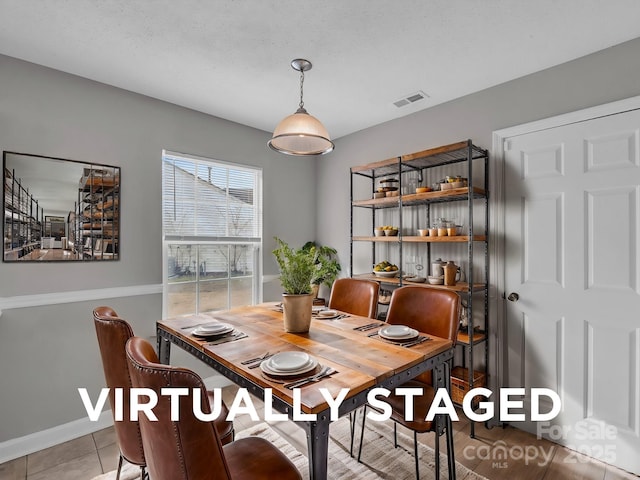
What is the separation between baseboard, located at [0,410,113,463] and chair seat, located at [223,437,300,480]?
5.81 ft

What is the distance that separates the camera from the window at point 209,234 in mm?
3002

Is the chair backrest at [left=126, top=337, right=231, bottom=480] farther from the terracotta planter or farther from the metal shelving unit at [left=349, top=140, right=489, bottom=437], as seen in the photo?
the metal shelving unit at [left=349, top=140, right=489, bottom=437]

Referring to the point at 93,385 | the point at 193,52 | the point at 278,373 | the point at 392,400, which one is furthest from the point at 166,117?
the point at 392,400

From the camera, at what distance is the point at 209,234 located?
3.25 meters

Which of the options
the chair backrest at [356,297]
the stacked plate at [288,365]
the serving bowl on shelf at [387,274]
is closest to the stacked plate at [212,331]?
the stacked plate at [288,365]

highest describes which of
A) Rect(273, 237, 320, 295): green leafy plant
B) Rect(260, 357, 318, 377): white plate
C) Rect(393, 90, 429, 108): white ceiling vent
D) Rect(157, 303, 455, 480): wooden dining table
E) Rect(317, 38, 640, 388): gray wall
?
Rect(393, 90, 429, 108): white ceiling vent

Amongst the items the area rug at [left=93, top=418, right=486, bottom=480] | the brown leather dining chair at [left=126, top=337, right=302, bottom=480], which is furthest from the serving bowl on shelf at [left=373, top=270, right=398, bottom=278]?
the brown leather dining chair at [left=126, top=337, right=302, bottom=480]

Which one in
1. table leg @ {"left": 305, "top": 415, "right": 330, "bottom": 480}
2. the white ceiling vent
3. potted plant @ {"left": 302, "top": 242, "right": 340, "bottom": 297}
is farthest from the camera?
potted plant @ {"left": 302, "top": 242, "right": 340, "bottom": 297}

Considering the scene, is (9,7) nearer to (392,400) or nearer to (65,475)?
(65,475)

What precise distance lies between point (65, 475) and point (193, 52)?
8.91ft

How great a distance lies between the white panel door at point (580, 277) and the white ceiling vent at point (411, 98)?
2.57 ft

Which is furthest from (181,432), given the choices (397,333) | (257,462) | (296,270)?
(397,333)

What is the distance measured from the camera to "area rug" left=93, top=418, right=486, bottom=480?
1986 millimetres

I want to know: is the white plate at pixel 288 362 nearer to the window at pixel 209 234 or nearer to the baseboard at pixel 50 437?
the window at pixel 209 234
